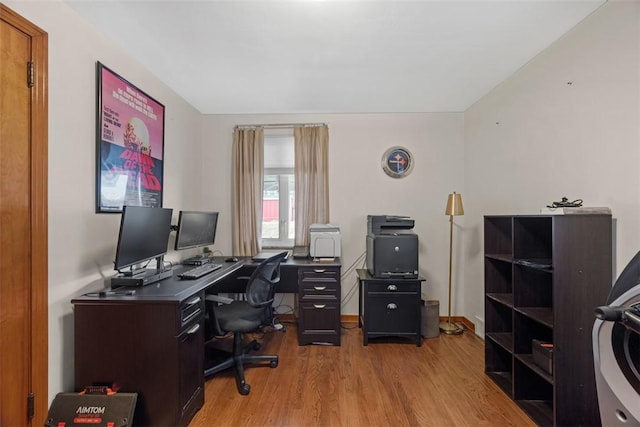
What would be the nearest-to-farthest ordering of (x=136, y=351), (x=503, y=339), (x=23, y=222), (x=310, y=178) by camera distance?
1. (x=23, y=222)
2. (x=136, y=351)
3. (x=503, y=339)
4. (x=310, y=178)

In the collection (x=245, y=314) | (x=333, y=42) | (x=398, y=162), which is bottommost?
(x=245, y=314)

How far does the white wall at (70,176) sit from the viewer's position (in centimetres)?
156

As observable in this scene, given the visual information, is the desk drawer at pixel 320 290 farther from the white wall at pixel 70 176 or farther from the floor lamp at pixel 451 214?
the white wall at pixel 70 176

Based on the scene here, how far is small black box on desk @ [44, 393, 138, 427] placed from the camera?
4.75 ft

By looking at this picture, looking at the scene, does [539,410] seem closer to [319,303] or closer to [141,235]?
[319,303]

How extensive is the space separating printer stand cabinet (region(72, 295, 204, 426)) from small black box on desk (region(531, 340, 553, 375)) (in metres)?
2.23

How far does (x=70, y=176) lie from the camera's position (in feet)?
5.49

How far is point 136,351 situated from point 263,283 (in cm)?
92

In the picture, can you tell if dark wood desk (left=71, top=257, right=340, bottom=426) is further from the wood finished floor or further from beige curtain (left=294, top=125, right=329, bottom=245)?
beige curtain (left=294, top=125, right=329, bottom=245)

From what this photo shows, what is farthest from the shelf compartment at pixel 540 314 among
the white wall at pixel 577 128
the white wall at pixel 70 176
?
the white wall at pixel 70 176

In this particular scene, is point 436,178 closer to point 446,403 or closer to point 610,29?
point 610,29

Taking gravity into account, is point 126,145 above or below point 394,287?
above

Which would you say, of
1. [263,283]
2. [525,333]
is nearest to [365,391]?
[263,283]

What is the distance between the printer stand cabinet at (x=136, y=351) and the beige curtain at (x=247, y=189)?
5.87 feet
